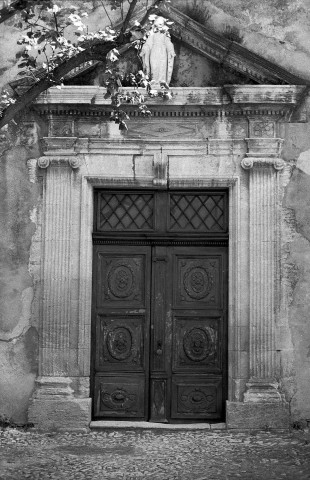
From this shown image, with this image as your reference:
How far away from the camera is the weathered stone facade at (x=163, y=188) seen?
780 centimetres

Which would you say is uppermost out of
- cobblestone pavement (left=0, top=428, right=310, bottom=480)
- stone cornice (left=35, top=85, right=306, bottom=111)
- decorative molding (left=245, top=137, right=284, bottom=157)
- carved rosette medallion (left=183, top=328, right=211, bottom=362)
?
stone cornice (left=35, top=85, right=306, bottom=111)

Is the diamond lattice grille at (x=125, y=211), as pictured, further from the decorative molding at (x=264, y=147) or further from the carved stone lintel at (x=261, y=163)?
the decorative molding at (x=264, y=147)

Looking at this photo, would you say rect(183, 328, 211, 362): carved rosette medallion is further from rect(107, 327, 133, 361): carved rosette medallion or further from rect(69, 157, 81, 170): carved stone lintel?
rect(69, 157, 81, 170): carved stone lintel

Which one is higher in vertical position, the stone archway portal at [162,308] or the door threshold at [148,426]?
the stone archway portal at [162,308]

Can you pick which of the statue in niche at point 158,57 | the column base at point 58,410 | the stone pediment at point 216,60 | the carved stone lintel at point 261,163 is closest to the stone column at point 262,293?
the carved stone lintel at point 261,163

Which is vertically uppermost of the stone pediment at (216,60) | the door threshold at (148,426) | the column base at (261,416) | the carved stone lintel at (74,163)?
the stone pediment at (216,60)

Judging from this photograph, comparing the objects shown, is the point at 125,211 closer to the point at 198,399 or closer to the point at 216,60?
the point at 216,60

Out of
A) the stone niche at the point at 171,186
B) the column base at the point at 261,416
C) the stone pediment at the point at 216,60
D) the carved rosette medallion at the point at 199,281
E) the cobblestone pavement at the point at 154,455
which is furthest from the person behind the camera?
the carved rosette medallion at the point at 199,281

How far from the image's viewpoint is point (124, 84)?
8.16 metres

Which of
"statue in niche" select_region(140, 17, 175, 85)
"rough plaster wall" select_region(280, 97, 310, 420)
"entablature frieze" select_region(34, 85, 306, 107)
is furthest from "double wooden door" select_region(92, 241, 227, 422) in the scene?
"statue in niche" select_region(140, 17, 175, 85)

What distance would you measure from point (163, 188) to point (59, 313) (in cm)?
176

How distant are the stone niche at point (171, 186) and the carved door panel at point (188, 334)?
233 millimetres

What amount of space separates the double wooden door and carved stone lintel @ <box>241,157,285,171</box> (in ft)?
3.21

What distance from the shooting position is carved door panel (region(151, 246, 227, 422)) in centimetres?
801
